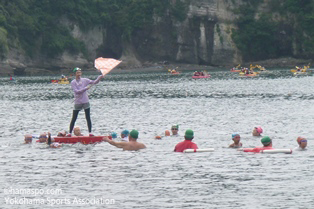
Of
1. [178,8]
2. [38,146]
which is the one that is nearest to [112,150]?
[38,146]

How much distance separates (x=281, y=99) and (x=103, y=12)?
8949cm

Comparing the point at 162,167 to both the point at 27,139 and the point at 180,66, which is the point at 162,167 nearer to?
the point at 27,139

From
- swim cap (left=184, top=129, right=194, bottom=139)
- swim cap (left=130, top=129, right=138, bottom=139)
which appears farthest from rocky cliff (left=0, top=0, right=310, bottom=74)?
swim cap (left=184, top=129, right=194, bottom=139)

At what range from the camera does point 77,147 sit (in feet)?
93.6

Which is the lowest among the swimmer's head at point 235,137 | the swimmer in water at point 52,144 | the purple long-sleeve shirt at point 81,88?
the swimmer in water at point 52,144

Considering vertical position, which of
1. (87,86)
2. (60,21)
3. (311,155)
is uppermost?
(60,21)

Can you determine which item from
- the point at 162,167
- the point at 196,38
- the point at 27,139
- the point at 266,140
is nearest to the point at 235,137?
the point at 266,140

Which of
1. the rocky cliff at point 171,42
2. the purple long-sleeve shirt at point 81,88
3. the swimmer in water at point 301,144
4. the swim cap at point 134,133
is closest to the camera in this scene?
the swim cap at point 134,133

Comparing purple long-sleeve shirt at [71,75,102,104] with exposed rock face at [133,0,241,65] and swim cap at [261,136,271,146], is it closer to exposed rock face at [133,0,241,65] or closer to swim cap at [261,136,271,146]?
swim cap at [261,136,271,146]

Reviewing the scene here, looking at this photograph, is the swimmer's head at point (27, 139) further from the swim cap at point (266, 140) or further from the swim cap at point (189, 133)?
the swim cap at point (266, 140)

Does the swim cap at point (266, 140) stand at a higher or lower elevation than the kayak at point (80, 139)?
higher

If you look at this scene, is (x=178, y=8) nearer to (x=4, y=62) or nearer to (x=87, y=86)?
(x=4, y=62)

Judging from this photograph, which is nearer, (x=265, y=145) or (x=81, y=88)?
(x=265, y=145)

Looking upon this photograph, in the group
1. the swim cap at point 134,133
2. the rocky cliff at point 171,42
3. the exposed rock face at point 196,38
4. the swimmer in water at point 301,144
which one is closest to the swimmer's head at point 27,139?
the swim cap at point 134,133
